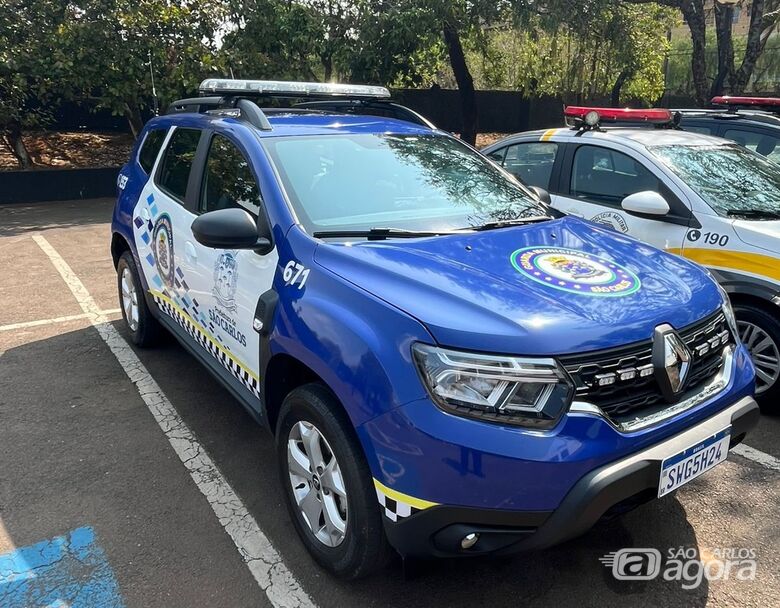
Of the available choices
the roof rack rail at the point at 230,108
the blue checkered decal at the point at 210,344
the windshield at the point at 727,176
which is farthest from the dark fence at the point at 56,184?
the windshield at the point at 727,176

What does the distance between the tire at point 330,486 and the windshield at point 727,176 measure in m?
3.07

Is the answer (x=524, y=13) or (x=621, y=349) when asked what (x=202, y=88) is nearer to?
(x=621, y=349)

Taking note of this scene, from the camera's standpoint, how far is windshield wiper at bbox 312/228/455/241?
2.66m

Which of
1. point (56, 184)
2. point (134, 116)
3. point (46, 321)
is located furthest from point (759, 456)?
point (134, 116)

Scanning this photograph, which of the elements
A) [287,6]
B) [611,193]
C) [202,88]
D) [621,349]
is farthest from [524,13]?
[621,349]

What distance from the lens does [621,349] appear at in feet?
6.82

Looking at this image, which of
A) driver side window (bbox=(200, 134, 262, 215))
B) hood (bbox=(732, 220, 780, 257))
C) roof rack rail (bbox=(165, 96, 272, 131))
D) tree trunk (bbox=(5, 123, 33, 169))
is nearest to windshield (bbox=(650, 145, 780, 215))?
hood (bbox=(732, 220, 780, 257))

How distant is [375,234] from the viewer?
2.68 m

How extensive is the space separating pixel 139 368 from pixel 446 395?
11.0 feet

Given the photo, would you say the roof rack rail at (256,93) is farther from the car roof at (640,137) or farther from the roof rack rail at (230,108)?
the car roof at (640,137)

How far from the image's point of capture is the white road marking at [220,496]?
248 centimetres

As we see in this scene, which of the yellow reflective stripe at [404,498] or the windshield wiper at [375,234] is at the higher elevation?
the windshield wiper at [375,234]

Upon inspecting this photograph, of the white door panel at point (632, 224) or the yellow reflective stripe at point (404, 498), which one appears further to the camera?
the white door panel at point (632, 224)

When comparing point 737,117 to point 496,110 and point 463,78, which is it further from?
point 496,110
